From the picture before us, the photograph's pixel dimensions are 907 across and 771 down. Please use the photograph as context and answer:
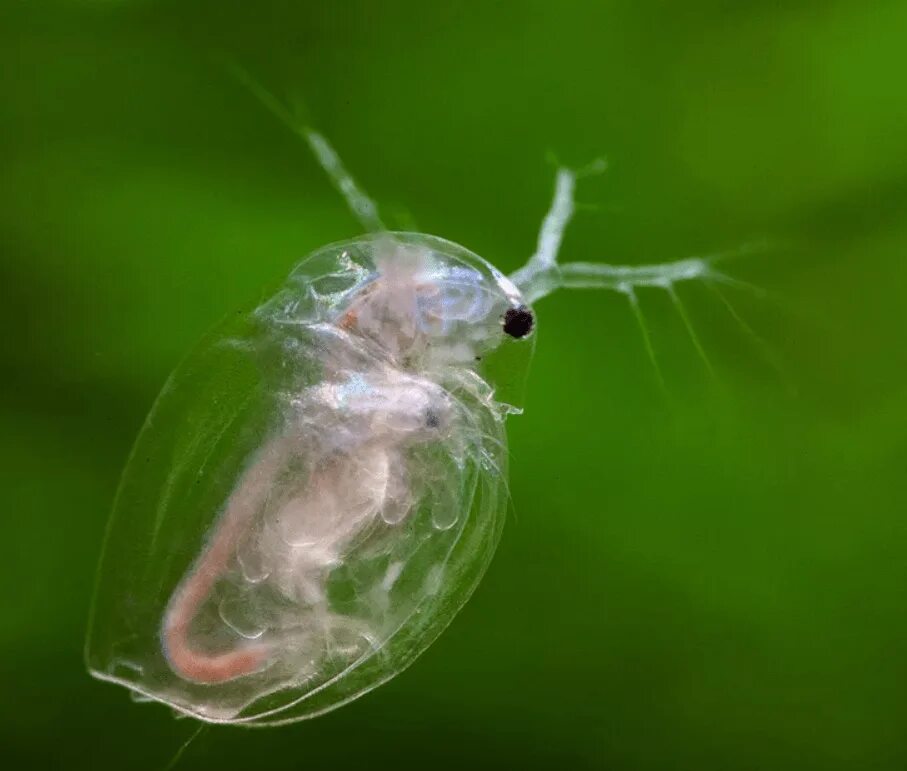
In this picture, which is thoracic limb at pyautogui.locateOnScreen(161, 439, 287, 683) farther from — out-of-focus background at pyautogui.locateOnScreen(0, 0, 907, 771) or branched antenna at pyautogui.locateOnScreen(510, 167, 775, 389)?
branched antenna at pyautogui.locateOnScreen(510, 167, 775, 389)

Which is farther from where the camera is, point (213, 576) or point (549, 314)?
point (549, 314)

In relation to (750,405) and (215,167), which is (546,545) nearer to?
(750,405)

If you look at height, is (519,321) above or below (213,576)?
above

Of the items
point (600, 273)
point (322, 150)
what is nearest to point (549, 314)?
point (600, 273)

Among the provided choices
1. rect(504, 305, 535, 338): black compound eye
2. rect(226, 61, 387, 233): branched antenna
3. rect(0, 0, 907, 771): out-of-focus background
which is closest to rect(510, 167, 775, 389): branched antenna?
rect(0, 0, 907, 771): out-of-focus background

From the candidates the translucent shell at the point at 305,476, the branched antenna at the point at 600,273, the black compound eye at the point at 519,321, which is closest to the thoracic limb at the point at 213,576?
the translucent shell at the point at 305,476

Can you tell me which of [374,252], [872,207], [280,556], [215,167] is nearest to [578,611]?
[280,556]

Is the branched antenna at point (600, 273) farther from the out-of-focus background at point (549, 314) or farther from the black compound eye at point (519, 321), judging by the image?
the black compound eye at point (519, 321)

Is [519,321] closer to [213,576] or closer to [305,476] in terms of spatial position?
[305,476]
